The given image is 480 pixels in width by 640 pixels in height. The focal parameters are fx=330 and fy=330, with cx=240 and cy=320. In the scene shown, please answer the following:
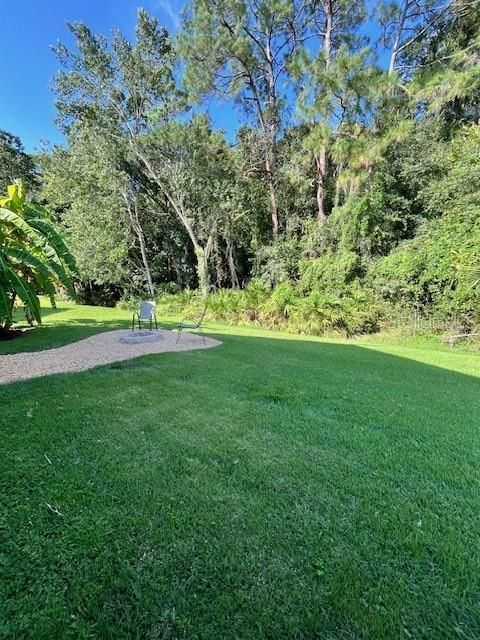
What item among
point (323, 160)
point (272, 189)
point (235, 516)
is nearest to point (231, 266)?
point (272, 189)

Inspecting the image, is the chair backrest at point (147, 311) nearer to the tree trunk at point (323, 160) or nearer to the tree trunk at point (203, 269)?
the tree trunk at point (203, 269)

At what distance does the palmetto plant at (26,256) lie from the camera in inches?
220

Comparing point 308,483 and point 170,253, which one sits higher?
point 170,253

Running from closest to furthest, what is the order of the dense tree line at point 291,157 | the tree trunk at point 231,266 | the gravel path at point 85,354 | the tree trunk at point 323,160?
1. the gravel path at point 85,354
2. the dense tree line at point 291,157
3. the tree trunk at point 323,160
4. the tree trunk at point 231,266

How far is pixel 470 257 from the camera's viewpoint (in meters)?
8.56

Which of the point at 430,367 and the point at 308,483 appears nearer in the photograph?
the point at 308,483

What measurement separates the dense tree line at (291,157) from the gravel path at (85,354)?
4.80m

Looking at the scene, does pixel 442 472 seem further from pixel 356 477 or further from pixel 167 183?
pixel 167 183

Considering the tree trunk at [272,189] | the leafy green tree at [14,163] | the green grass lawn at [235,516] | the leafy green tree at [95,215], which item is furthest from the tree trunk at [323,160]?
the leafy green tree at [14,163]

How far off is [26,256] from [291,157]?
10641 millimetres

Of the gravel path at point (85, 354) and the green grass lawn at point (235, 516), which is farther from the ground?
the gravel path at point (85, 354)

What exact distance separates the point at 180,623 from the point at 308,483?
1.13 metres

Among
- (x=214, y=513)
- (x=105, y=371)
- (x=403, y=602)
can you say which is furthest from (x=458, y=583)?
(x=105, y=371)

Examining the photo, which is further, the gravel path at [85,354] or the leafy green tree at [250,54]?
the leafy green tree at [250,54]
